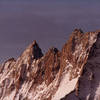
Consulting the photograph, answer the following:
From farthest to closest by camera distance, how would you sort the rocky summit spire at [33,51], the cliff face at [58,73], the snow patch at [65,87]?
the rocky summit spire at [33,51] → the snow patch at [65,87] → the cliff face at [58,73]

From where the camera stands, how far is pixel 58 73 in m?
173

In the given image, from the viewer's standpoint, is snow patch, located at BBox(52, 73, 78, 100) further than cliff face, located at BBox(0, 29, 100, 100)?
Yes

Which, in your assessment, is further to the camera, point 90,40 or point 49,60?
point 49,60

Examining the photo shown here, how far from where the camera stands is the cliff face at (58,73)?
523 feet

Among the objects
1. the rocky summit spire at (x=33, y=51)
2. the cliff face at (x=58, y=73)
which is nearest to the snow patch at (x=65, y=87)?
the cliff face at (x=58, y=73)

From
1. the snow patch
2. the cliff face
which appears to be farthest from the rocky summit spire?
the snow patch

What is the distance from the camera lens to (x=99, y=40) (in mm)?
163125

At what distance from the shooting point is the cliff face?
159375 mm

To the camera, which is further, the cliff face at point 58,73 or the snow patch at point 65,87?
the snow patch at point 65,87

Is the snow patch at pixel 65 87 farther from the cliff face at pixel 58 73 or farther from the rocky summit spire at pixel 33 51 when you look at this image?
the rocky summit spire at pixel 33 51

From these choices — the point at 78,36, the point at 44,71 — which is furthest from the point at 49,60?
the point at 78,36

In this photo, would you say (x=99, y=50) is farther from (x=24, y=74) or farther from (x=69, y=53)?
(x=24, y=74)

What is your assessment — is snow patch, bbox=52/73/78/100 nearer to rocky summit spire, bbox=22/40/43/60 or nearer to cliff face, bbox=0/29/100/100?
cliff face, bbox=0/29/100/100

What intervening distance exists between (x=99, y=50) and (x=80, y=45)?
23.9 feet
